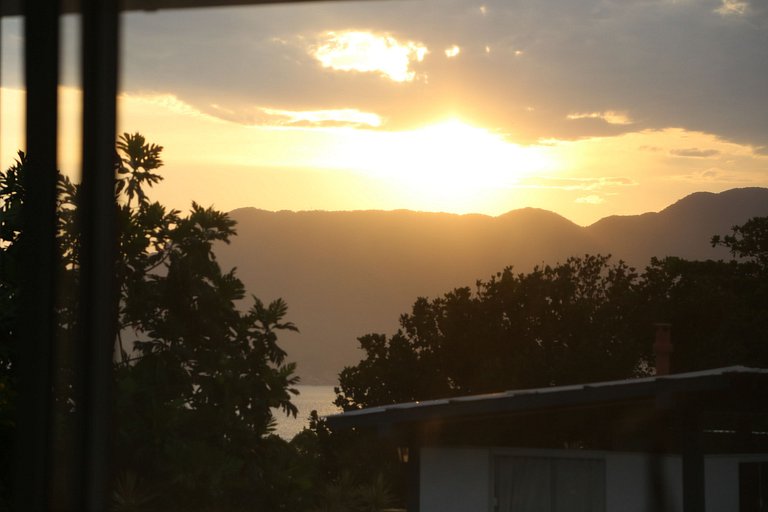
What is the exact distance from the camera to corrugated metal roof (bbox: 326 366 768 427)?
4930 millimetres

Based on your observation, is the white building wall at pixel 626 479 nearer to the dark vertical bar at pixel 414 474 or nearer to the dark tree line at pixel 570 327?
the dark vertical bar at pixel 414 474

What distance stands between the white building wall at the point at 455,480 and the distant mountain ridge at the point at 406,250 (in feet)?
32.1

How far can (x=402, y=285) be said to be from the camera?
24922mm

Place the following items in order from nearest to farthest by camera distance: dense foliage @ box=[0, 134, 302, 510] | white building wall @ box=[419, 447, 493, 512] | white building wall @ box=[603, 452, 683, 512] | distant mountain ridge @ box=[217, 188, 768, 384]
Result: white building wall @ box=[603, 452, 683, 512] < white building wall @ box=[419, 447, 493, 512] < dense foliage @ box=[0, 134, 302, 510] < distant mountain ridge @ box=[217, 188, 768, 384]

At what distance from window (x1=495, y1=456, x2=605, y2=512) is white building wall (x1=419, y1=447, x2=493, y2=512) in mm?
128

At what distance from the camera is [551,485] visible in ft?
18.6

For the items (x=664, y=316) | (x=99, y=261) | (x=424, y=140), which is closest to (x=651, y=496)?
(x=99, y=261)

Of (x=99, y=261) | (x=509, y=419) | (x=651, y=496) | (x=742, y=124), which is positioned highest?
(x=742, y=124)

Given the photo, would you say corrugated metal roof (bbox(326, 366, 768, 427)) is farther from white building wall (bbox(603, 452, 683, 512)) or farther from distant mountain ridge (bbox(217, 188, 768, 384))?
distant mountain ridge (bbox(217, 188, 768, 384))

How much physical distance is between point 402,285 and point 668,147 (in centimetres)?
1162

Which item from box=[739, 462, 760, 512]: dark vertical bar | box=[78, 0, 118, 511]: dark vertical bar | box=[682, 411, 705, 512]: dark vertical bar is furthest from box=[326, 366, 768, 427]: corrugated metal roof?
box=[78, 0, 118, 511]: dark vertical bar

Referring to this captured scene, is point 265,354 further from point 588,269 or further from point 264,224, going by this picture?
point 264,224

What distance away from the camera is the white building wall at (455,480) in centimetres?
590

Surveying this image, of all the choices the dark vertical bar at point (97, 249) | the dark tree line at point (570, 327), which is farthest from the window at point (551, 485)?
the dark tree line at point (570, 327)
